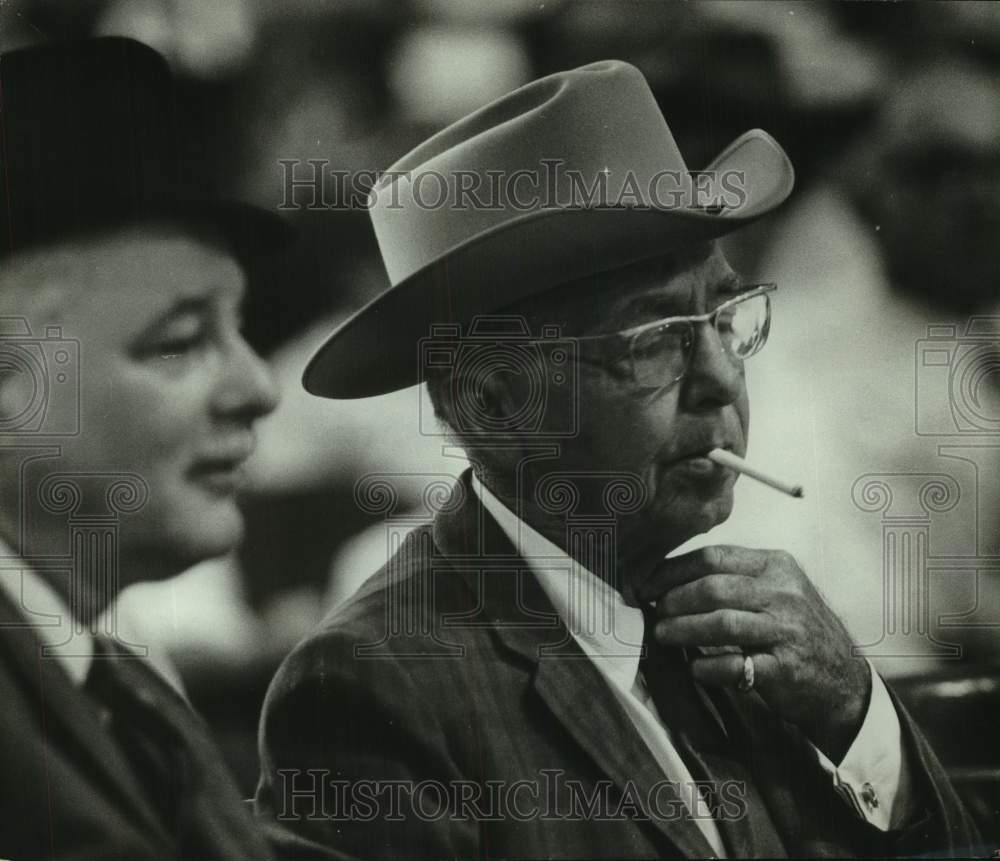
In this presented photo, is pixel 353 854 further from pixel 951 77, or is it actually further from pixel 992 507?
pixel 951 77

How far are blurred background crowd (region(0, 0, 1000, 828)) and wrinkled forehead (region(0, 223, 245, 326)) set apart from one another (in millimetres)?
171

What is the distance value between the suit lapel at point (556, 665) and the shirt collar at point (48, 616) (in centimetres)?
109

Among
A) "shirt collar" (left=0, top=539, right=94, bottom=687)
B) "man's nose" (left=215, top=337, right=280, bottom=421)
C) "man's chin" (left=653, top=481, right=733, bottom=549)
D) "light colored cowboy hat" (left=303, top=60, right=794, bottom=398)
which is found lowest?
"shirt collar" (left=0, top=539, right=94, bottom=687)

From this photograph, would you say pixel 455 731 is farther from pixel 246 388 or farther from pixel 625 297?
pixel 625 297

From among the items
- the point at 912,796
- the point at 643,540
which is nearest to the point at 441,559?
the point at 643,540

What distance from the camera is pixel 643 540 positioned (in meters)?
3.53

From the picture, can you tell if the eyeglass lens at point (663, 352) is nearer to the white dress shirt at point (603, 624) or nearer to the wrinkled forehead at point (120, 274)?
the white dress shirt at point (603, 624)

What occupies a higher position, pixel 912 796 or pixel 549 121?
pixel 549 121

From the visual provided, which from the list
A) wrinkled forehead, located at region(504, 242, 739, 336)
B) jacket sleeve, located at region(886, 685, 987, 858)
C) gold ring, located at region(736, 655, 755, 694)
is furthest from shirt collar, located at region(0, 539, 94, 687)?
jacket sleeve, located at region(886, 685, 987, 858)

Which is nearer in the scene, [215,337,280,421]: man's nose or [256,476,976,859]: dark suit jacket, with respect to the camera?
[256,476,976,859]: dark suit jacket

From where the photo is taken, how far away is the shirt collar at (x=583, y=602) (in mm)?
3500

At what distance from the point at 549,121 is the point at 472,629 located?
4.67 feet

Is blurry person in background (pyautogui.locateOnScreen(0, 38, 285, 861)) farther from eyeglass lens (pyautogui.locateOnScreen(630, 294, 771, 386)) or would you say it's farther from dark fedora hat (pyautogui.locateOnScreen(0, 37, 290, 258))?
eyeglass lens (pyautogui.locateOnScreen(630, 294, 771, 386))

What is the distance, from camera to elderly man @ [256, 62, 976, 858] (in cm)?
341
